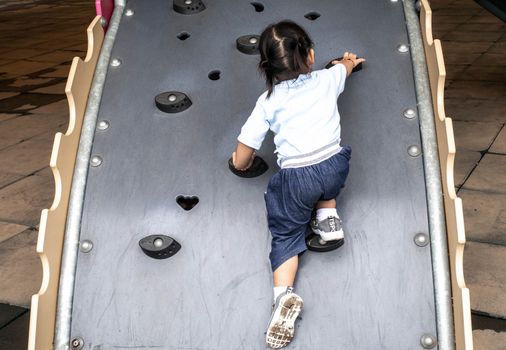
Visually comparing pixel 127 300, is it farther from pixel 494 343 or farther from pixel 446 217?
pixel 494 343

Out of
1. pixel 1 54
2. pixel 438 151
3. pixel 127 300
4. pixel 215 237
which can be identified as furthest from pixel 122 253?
pixel 1 54

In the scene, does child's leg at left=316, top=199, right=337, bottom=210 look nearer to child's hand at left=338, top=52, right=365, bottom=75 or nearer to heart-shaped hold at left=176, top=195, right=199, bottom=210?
heart-shaped hold at left=176, top=195, right=199, bottom=210

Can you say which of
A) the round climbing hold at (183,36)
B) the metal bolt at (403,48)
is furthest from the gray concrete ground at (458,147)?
the round climbing hold at (183,36)

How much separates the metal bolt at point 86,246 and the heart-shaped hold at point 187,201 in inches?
11.7

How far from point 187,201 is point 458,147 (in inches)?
84.9

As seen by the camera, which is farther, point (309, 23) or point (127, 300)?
point (309, 23)

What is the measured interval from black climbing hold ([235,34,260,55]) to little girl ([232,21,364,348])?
1.71 feet

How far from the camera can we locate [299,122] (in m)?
1.87

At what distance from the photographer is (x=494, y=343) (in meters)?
2.00

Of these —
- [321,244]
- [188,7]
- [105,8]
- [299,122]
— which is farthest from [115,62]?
[321,244]

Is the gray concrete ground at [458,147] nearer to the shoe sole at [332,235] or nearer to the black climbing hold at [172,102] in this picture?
the shoe sole at [332,235]

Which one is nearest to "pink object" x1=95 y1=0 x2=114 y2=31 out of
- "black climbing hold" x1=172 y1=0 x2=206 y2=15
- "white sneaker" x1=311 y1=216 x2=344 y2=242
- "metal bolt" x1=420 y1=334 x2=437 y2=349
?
"black climbing hold" x1=172 y1=0 x2=206 y2=15

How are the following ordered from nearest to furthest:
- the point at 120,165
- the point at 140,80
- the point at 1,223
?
1. the point at 120,165
2. the point at 140,80
3. the point at 1,223

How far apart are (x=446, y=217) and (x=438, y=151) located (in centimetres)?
23
